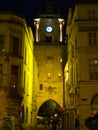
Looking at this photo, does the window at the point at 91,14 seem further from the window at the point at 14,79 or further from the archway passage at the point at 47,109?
the archway passage at the point at 47,109

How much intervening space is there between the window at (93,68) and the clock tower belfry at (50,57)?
26260 mm

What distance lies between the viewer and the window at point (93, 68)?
30.3 m

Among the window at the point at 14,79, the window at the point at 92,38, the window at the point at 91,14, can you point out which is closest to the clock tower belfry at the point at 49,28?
the window at the point at 91,14

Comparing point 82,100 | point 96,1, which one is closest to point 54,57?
point 96,1

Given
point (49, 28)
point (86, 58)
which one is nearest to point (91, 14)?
point (86, 58)

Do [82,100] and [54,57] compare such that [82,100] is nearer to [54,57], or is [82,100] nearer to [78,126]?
[78,126]

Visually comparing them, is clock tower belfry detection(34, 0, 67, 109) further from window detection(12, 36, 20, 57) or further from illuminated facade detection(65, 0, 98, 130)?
illuminated facade detection(65, 0, 98, 130)

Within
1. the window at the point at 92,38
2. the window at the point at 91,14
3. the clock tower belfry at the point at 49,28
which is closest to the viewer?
the window at the point at 92,38

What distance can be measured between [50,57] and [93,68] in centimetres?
2810

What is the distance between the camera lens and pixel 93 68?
30.5 meters

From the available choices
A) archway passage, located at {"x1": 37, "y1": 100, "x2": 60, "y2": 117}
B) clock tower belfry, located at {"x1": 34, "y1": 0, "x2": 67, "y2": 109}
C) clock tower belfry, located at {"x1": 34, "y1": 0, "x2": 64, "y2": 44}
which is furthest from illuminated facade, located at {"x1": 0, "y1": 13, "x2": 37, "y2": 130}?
archway passage, located at {"x1": 37, "y1": 100, "x2": 60, "y2": 117}

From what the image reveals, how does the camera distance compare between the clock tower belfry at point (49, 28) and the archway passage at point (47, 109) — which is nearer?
the clock tower belfry at point (49, 28)

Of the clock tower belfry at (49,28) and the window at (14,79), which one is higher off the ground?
the clock tower belfry at (49,28)

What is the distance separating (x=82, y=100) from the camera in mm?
29547
